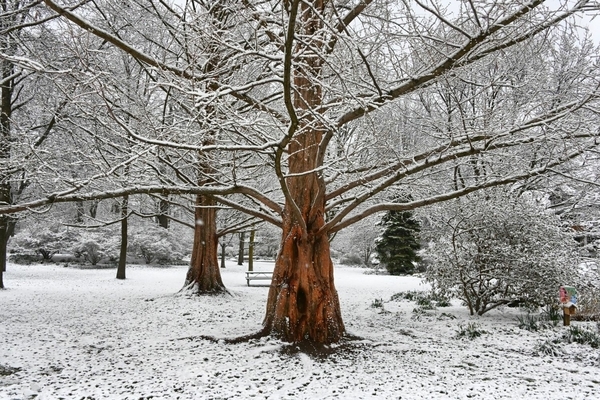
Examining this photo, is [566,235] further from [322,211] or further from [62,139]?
[62,139]

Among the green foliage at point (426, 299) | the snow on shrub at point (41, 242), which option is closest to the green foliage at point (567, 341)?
the green foliage at point (426, 299)

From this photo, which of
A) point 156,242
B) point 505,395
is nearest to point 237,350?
point 505,395

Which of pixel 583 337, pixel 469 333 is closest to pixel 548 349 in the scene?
pixel 583 337

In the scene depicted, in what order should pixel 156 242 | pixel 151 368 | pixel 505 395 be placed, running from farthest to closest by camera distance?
1. pixel 156 242
2. pixel 151 368
3. pixel 505 395

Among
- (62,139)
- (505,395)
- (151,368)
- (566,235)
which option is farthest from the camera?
(62,139)

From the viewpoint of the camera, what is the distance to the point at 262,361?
189 inches

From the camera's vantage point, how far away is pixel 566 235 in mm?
7699

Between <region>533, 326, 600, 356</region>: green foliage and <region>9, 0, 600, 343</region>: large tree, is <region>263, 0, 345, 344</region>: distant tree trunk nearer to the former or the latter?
<region>9, 0, 600, 343</region>: large tree

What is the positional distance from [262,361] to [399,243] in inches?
676

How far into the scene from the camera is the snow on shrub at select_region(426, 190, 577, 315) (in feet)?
23.4

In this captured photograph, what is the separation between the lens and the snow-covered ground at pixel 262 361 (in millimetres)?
3947

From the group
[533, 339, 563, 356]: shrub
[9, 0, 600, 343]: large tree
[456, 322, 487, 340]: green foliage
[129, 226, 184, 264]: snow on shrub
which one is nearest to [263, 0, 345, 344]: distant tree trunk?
[9, 0, 600, 343]: large tree

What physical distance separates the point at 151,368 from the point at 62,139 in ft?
28.8

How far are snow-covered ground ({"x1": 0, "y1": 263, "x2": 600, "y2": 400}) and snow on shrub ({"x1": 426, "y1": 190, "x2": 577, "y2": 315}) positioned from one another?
609 millimetres
